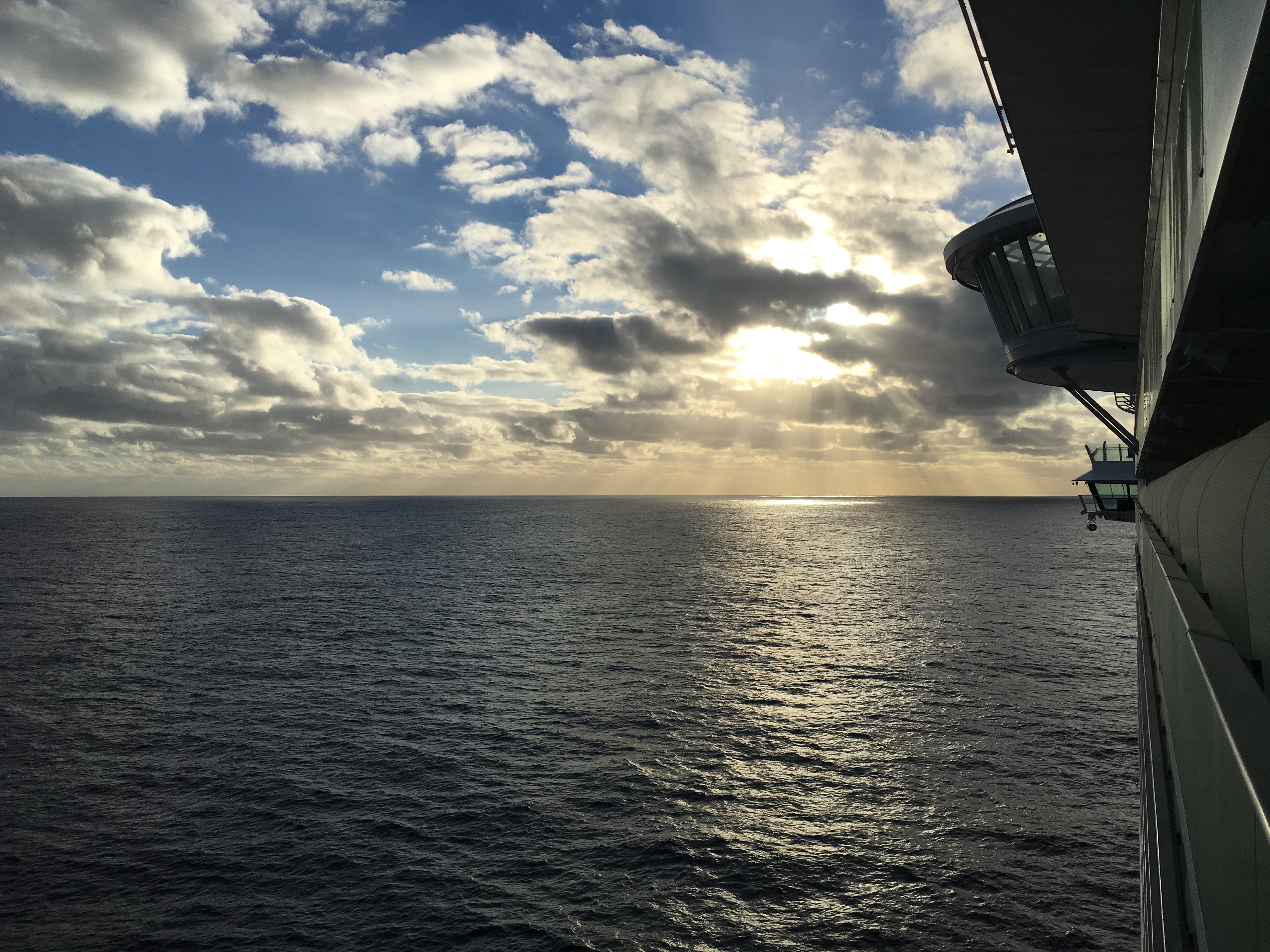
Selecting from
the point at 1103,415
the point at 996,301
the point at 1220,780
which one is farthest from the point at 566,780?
the point at 1103,415

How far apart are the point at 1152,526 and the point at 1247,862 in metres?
17.1

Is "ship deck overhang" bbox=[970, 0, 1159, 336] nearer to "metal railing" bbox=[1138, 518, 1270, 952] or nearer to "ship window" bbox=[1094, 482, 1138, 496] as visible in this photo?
"metal railing" bbox=[1138, 518, 1270, 952]

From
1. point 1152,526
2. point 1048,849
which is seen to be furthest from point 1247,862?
point 1048,849

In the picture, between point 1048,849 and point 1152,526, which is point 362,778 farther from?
point 1152,526

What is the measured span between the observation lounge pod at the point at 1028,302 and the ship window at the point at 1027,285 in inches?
1.2

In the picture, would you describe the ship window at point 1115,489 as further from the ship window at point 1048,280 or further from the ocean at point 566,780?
the ship window at point 1048,280

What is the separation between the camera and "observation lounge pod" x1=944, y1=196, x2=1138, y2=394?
34.0 meters

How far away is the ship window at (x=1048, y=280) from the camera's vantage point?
33.7 meters

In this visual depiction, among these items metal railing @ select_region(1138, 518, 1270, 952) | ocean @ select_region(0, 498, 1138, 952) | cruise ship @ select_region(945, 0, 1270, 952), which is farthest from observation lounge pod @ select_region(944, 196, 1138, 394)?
metal railing @ select_region(1138, 518, 1270, 952)

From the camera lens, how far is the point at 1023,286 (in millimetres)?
35438

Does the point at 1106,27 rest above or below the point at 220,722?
above

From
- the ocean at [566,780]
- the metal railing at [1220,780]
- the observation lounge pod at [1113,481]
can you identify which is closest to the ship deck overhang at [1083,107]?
the metal railing at [1220,780]

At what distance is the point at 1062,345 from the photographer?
114 ft

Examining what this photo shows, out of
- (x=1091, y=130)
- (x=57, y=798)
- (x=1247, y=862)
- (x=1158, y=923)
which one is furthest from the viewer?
(x=57, y=798)
